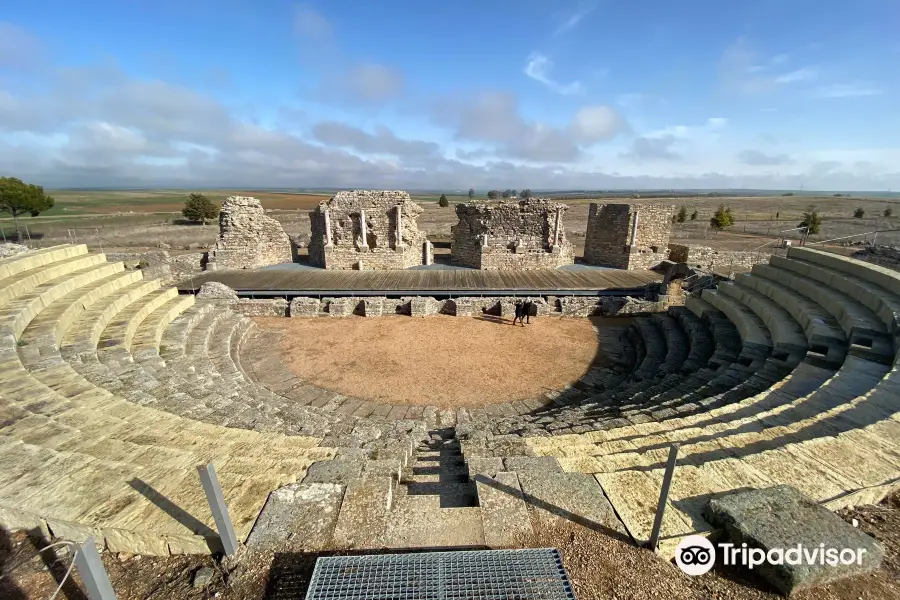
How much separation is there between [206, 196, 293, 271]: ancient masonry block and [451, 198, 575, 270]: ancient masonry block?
34.9 ft

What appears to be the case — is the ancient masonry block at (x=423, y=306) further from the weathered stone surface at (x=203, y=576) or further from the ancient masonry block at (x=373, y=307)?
the weathered stone surface at (x=203, y=576)

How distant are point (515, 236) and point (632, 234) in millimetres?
5644

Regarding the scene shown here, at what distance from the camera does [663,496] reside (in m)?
2.79

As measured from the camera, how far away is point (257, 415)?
22.8 ft

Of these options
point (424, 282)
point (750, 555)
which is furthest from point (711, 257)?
point (750, 555)

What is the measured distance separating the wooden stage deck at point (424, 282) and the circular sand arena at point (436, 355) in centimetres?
138

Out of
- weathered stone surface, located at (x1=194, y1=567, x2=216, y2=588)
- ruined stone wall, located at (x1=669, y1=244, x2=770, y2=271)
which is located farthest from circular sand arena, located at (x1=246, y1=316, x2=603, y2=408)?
ruined stone wall, located at (x1=669, y1=244, x2=770, y2=271)

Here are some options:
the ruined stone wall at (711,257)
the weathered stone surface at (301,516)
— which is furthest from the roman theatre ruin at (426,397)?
the ruined stone wall at (711,257)

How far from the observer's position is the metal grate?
99.2 inches

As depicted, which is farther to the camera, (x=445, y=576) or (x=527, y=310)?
(x=527, y=310)

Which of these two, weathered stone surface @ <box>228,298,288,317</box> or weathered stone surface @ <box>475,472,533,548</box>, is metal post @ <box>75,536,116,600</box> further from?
weathered stone surface @ <box>228,298,288,317</box>

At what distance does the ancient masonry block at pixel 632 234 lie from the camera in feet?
60.6

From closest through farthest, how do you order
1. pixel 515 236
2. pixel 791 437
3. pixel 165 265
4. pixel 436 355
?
pixel 791 437, pixel 436 355, pixel 165 265, pixel 515 236

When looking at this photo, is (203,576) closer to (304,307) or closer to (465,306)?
(465,306)
